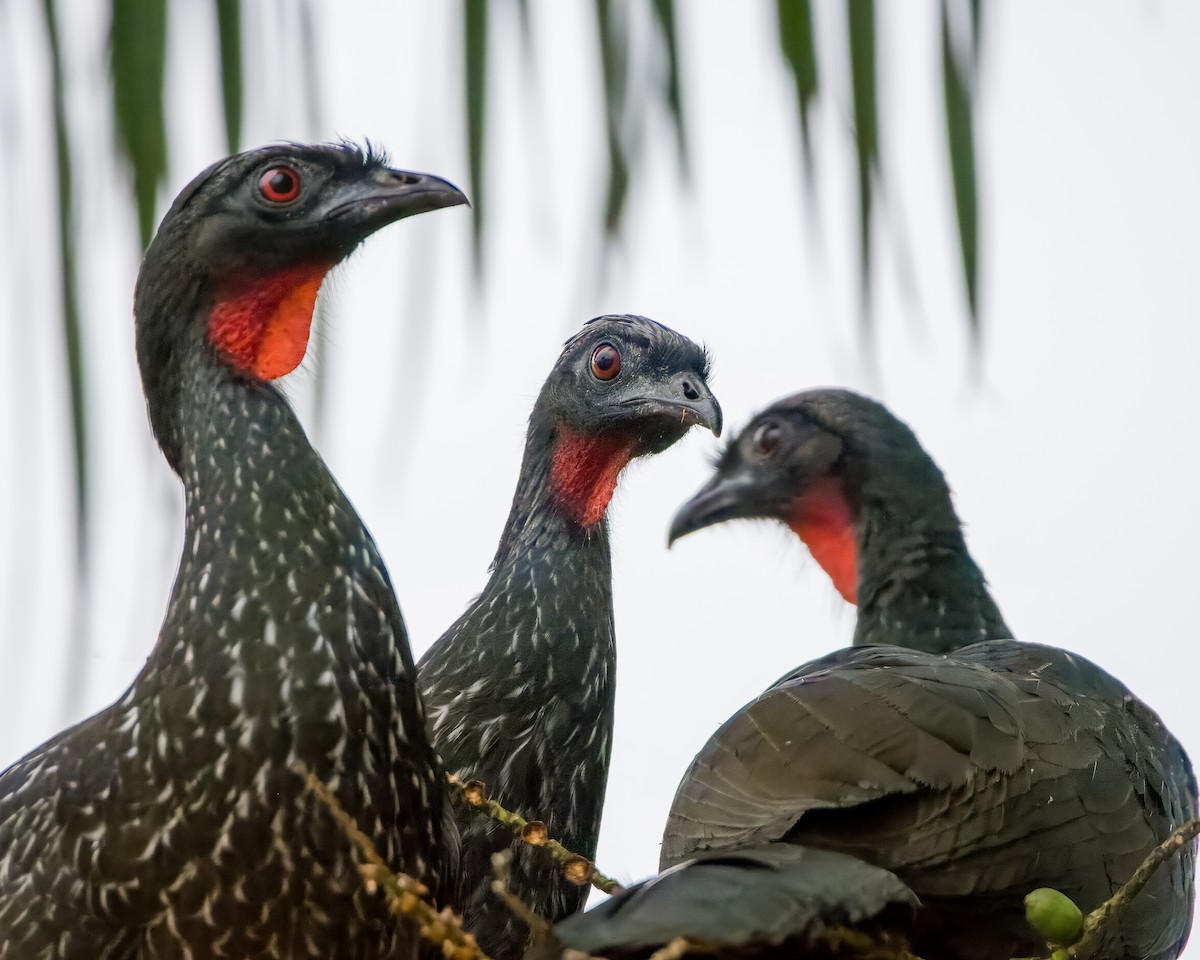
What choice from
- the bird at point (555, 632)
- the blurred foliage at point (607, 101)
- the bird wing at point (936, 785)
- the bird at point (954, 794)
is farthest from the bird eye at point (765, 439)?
the blurred foliage at point (607, 101)

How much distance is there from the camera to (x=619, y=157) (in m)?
1.93

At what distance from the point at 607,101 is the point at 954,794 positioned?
5.00 ft

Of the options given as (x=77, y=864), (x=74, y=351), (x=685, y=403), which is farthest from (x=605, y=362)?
(x=74, y=351)

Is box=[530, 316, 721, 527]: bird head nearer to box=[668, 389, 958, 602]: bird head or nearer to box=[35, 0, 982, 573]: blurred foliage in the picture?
box=[668, 389, 958, 602]: bird head

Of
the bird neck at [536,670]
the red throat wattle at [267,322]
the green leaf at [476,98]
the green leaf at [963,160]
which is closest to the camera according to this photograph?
the green leaf at [476,98]

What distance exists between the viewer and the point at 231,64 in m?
1.80

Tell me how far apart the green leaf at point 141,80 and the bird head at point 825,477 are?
340cm

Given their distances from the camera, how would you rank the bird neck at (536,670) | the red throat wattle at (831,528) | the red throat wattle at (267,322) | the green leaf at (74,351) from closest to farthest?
the green leaf at (74,351) < the red throat wattle at (267,322) < the bird neck at (536,670) < the red throat wattle at (831,528)

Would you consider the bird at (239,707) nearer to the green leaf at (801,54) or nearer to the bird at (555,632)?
the bird at (555,632)

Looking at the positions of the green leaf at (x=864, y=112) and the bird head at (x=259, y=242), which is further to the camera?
the bird head at (x=259, y=242)

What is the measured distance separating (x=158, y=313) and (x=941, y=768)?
6.03 ft

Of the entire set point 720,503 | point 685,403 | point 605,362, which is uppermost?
point 605,362

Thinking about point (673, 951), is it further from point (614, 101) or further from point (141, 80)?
point (141, 80)

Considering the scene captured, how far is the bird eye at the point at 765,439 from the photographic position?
525 centimetres
